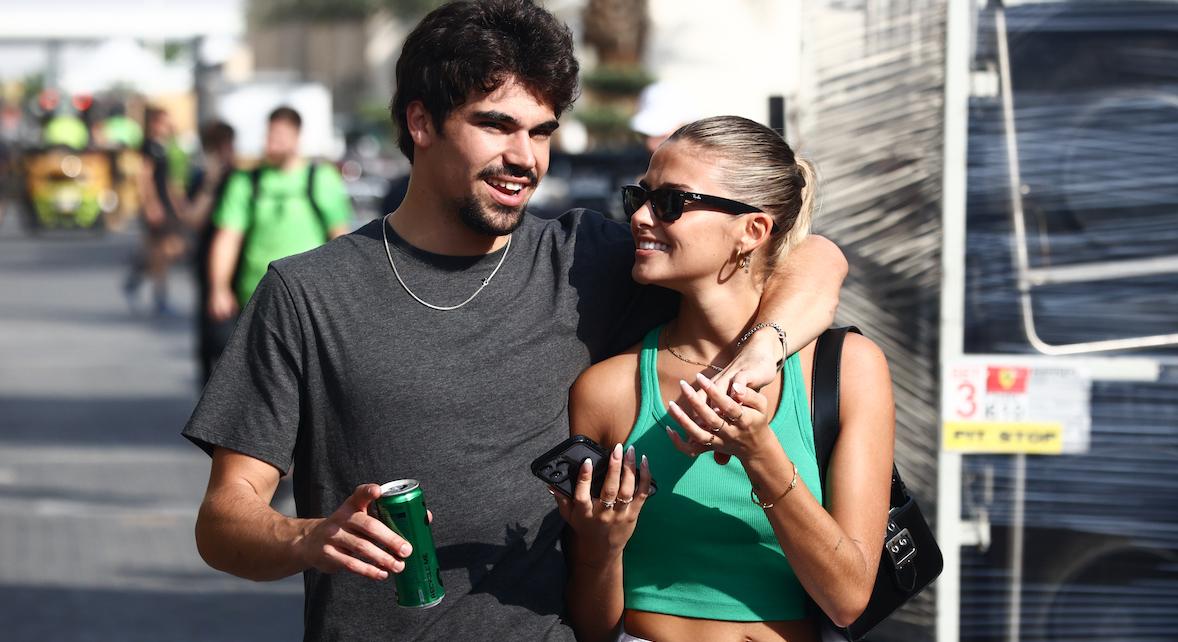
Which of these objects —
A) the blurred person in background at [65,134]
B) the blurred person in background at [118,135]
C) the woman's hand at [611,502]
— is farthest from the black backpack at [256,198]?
the blurred person in background at [65,134]

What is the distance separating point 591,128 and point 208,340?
56.8 feet

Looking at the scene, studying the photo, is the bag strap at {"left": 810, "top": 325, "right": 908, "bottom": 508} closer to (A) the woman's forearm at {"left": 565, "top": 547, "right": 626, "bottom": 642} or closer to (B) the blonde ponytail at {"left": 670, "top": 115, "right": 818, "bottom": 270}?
(B) the blonde ponytail at {"left": 670, "top": 115, "right": 818, "bottom": 270}

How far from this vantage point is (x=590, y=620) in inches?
109

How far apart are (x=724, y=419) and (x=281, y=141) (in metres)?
6.08

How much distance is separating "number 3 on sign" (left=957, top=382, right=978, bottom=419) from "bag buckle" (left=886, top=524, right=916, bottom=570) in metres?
0.99

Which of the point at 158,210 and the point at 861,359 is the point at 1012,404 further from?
the point at 158,210

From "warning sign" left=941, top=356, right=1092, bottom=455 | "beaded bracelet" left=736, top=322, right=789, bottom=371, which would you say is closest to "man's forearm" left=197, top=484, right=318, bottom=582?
"beaded bracelet" left=736, top=322, right=789, bottom=371

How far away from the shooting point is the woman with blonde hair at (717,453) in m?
2.60

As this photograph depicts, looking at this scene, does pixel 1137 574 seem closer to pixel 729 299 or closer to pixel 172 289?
pixel 729 299

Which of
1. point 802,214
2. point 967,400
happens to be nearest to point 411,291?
point 802,214

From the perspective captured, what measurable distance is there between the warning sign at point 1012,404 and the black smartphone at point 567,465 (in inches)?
58.3

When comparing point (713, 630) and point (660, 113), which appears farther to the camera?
point (660, 113)

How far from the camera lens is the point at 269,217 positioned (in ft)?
25.9

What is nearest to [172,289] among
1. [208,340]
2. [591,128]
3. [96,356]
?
[96,356]
